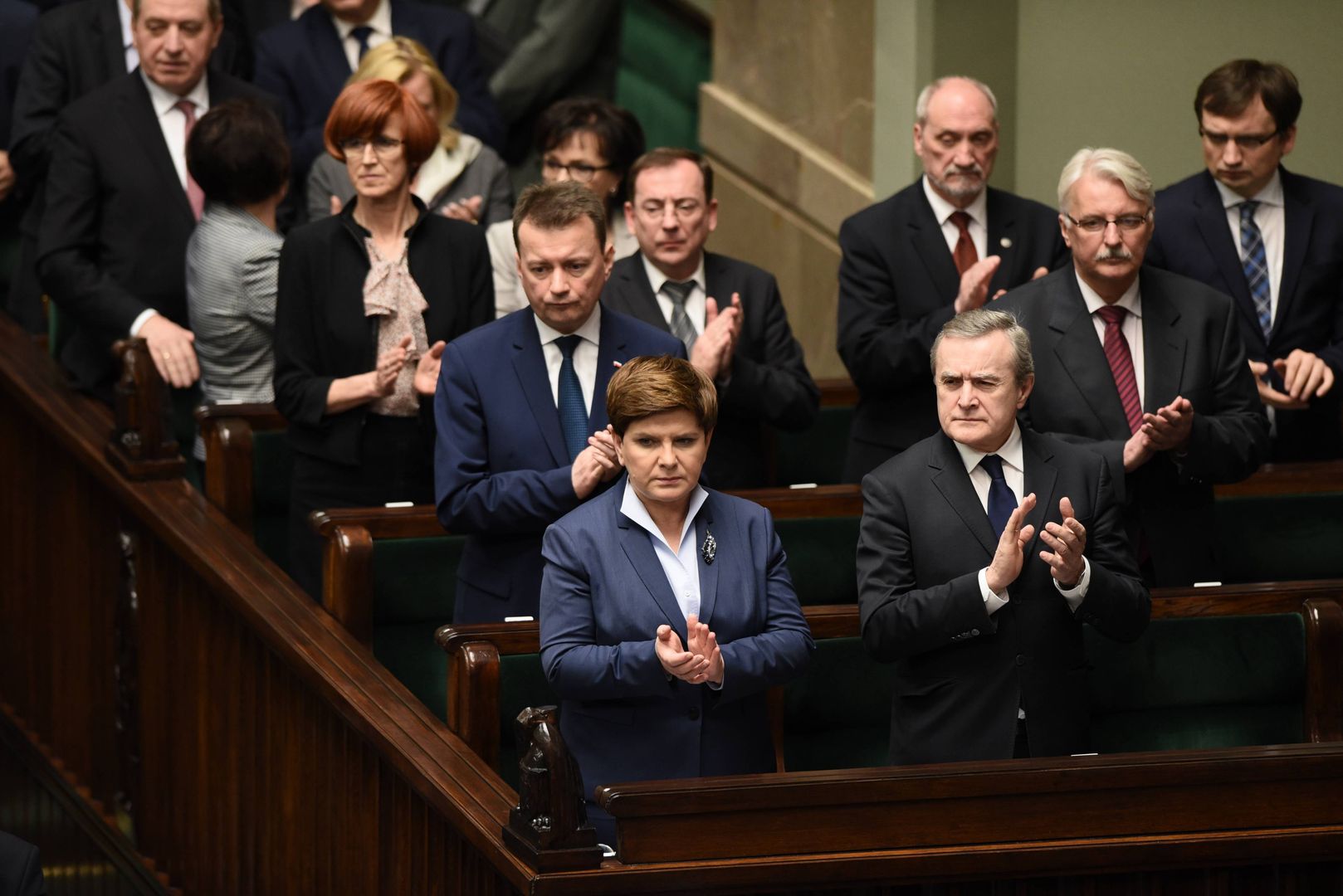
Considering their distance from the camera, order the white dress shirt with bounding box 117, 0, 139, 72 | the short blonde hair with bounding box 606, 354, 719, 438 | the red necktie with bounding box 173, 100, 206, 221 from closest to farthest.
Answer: the short blonde hair with bounding box 606, 354, 719, 438, the red necktie with bounding box 173, 100, 206, 221, the white dress shirt with bounding box 117, 0, 139, 72

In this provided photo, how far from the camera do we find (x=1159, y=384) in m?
3.67

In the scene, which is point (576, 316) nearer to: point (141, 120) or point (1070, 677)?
point (1070, 677)

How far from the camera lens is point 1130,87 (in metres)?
5.67

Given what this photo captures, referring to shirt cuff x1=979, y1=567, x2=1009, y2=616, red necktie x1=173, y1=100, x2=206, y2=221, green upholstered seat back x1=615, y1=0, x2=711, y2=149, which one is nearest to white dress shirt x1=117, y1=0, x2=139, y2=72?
red necktie x1=173, y1=100, x2=206, y2=221

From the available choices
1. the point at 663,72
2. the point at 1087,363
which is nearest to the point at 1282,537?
the point at 1087,363

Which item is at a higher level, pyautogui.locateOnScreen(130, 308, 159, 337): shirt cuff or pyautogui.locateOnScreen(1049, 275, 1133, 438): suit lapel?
pyautogui.locateOnScreen(130, 308, 159, 337): shirt cuff

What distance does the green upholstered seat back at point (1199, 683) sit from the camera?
362 centimetres

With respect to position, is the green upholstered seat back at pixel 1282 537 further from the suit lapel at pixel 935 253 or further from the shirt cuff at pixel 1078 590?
the shirt cuff at pixel 1078 590

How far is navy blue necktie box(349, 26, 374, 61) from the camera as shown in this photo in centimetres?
555

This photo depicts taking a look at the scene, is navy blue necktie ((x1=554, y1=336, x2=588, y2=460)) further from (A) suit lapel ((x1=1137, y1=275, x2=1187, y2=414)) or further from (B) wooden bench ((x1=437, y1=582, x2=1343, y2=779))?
(A) suit lapel ((x1=1137, y1=275, x2=1187, y2=414))

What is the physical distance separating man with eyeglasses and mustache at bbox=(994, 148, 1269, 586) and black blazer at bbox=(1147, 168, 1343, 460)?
1.77 feet

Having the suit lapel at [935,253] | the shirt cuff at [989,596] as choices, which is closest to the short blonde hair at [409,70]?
the suit lapel at [935,253]

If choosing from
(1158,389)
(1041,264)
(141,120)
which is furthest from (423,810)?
(141,120)

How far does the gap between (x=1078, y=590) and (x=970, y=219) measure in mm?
1411
